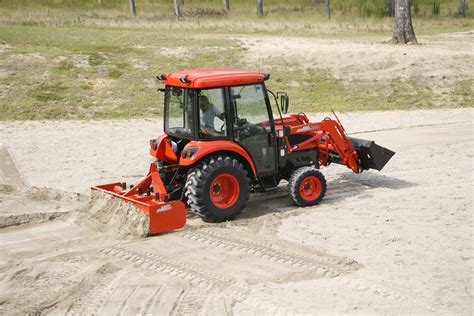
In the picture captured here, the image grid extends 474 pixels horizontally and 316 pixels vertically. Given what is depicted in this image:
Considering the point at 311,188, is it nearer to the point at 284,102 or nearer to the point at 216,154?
the point at 284,102

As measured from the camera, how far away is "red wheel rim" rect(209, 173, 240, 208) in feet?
35.2

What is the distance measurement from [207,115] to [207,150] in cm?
60

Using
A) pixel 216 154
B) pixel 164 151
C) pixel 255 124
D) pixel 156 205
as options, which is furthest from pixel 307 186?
pixel 156 205

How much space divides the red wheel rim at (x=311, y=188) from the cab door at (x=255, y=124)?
655 mm

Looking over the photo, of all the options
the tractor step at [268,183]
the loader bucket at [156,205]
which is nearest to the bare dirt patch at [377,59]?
the tractor step at [268,183]

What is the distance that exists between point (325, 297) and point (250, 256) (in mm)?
1638

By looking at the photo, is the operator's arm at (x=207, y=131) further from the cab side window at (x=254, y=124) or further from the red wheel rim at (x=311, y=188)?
the red wheel rim at (x=311, y=188)

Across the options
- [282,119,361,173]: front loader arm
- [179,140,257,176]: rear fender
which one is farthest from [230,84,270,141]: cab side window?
[282,119,361,173]: front loader arm

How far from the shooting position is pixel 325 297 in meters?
7.98

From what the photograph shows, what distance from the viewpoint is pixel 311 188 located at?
1180 cm

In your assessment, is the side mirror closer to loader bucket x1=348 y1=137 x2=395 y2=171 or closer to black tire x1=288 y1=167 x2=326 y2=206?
black tire x1=288 y1=167 x2=326 y2=206

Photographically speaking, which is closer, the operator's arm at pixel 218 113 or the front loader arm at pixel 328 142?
the operator's arm at pixel 218 113

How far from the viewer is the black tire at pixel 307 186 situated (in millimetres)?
11508

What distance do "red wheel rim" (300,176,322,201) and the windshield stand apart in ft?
7.10
